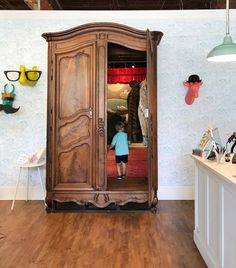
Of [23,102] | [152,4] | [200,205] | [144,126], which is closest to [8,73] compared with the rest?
[23,102]

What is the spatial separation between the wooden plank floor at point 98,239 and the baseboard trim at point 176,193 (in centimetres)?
47

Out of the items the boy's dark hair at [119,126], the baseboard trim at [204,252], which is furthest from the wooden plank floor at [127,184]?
the baseboard trim at [204,252]

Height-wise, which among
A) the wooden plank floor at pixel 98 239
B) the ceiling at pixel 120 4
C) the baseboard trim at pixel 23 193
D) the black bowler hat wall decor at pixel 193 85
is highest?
the ceiling at pixel 120 4

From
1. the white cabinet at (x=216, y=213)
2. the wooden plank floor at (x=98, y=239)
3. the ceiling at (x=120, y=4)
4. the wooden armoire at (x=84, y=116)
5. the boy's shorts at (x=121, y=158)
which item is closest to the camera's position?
the white cabinet at (x=216, y=213)

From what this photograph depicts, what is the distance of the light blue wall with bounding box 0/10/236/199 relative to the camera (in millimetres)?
4656

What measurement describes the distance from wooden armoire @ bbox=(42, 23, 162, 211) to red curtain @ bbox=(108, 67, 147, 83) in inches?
10.1

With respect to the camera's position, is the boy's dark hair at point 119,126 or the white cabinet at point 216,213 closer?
the white cabinet at point 216,213

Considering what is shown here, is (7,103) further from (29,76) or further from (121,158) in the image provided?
(121,158)

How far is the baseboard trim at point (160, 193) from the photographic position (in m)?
4.67

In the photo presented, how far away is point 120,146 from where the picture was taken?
13.9 ft

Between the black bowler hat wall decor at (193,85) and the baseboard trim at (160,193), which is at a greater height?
the black bowler hat wall decor at (193,85)

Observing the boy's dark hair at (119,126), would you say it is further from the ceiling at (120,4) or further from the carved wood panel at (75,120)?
the ceiling at (120,4)

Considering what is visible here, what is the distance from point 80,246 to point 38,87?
261cm

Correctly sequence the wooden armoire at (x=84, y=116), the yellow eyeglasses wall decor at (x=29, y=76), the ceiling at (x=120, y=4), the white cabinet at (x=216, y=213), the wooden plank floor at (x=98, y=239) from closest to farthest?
the white cabinet at (x=216, y=213)
the wooden plank floor at (x=98, y=239)
the wooden armoire at (x=84, y=116)
the yellow eyeglasses wall decor at (x=29, y=76)
the ceiling at (x=120, y=4)
